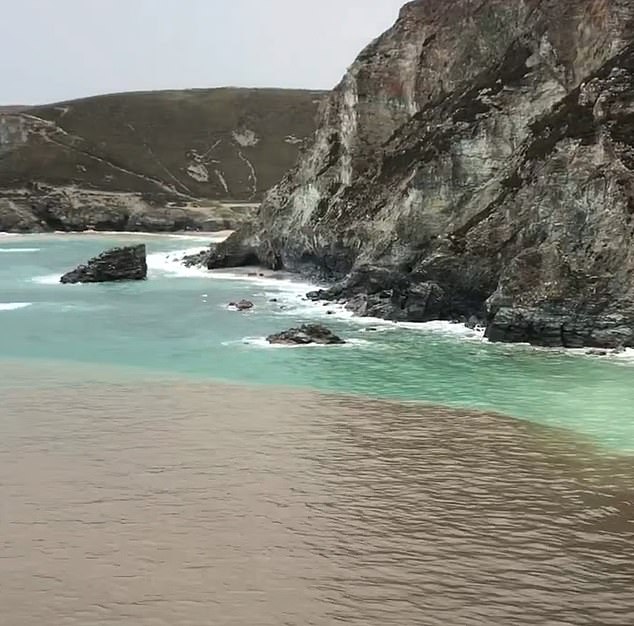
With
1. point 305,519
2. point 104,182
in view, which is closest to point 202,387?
point 305,519

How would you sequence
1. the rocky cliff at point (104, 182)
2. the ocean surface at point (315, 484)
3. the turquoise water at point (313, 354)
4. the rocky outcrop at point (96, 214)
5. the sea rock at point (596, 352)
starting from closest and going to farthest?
the ocean surface at point (315, 484) → the turquoise water at point (313, 354) → the sea rock at point (596, 352) → the rocky outcrop at point (96, 214) → the rocky cliff at point (104, 182)

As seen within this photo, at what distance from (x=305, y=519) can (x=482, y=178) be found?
35204 millimetres

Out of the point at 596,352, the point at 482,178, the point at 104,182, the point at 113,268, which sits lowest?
the point at 113,268

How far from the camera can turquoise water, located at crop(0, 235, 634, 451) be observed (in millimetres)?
28156

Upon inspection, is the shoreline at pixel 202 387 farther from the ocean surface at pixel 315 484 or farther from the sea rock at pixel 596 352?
the sea rock at pixel 596 352

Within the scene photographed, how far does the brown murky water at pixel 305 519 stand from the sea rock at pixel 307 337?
11321 millimetres

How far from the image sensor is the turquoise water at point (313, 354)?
28156 millimetres

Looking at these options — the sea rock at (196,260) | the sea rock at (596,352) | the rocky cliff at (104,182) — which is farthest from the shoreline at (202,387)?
the rocky cliff at (104,182)

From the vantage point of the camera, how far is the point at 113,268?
6675 centimetres

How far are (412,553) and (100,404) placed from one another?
1418cm

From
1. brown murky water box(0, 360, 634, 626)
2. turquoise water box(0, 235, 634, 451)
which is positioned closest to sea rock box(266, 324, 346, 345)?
turquoise water box(0, 235, 634, 451)

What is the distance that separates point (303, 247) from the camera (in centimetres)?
6681

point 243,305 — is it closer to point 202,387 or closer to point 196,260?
point 202,387

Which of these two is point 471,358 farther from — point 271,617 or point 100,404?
point 271,617
